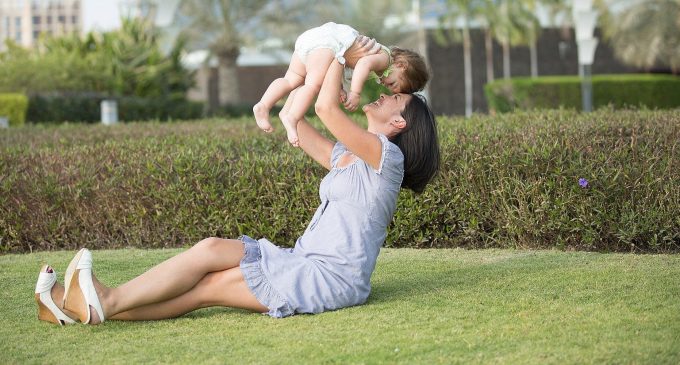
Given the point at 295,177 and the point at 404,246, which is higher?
the point at 295,177

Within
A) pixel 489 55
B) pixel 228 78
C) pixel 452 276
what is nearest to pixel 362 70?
pixel 452 276

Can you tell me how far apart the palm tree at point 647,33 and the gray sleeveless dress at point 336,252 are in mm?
33057

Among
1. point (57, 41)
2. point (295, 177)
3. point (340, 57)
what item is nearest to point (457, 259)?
point (295, 177)

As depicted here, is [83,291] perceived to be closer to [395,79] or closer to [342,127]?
[342,127]

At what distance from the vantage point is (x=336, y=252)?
4.57 metres

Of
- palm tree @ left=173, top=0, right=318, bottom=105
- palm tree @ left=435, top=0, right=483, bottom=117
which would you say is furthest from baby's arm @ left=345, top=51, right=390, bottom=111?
palm tree @ left=435, top=0, right=483, bottom=117

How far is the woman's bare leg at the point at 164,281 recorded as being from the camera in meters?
4.41

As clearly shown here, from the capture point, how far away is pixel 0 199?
7285 millimetres

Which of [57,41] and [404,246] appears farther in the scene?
[57,41]

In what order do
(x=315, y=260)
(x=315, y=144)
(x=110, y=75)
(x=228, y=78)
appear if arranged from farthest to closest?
1. (x=228, y=78)
2. (x=110, y=75)
3. (x=315, y=144)
4. (x=315, y=260)

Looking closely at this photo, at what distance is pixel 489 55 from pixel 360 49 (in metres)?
34.3

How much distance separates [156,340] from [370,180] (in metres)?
1.18

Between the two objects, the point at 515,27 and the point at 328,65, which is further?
the point at 515,27

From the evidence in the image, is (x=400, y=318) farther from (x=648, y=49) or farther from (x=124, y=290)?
(x=648, y=49)
